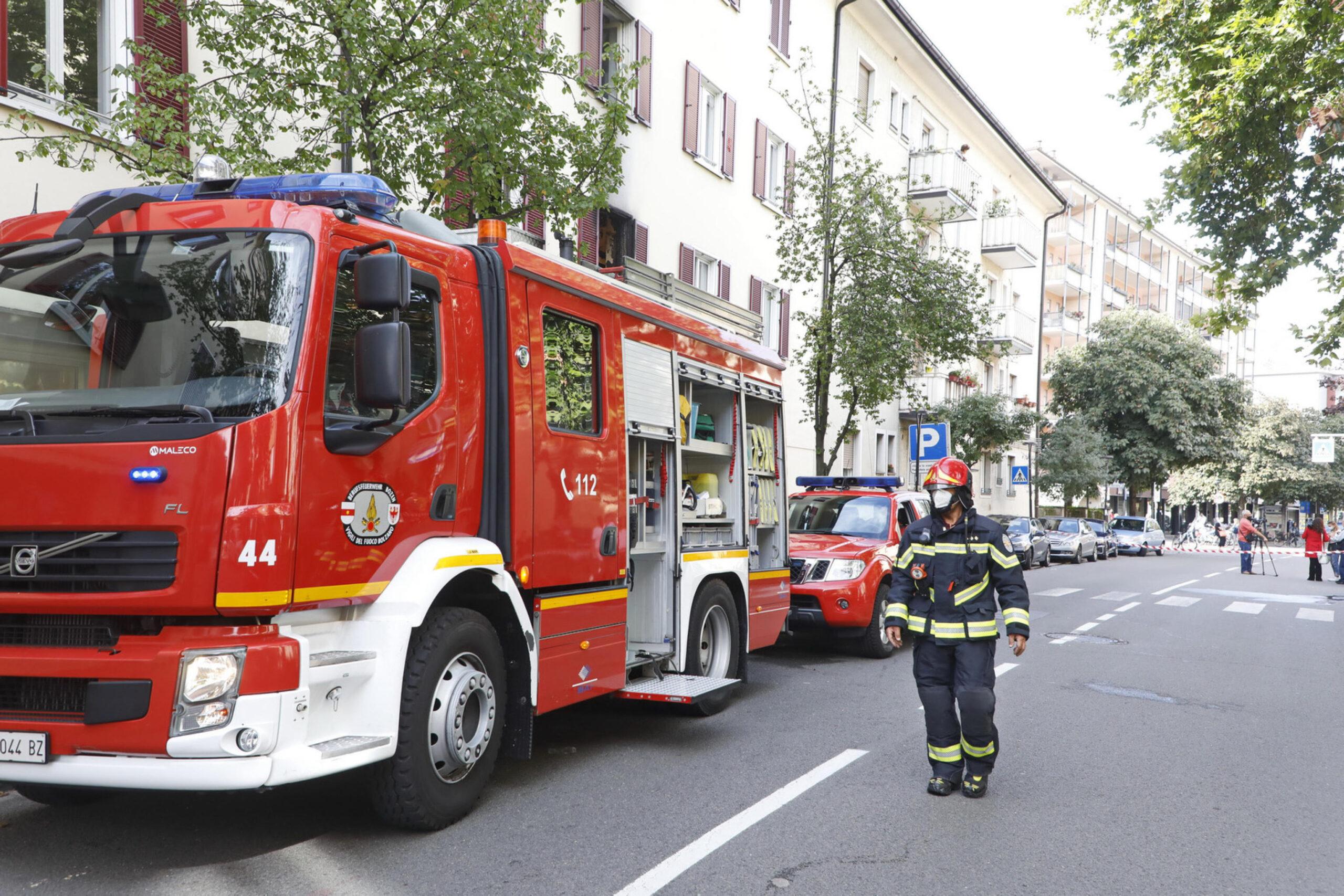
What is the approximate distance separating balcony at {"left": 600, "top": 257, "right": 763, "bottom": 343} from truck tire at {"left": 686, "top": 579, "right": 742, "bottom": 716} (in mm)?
1941

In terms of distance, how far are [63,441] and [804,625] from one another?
7.54m

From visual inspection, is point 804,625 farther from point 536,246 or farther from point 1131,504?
point 1131,504

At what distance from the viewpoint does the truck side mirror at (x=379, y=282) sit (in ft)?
14.3

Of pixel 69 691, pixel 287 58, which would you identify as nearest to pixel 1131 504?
pixel 287 58

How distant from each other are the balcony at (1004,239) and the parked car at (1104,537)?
934 cm

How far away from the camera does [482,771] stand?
510 centimetres

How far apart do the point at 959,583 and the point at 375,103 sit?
17.8ft

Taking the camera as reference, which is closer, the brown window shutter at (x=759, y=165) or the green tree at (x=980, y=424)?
the brown window shutter at (x=759, y=165)

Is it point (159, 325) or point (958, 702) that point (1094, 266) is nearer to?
point (958, 702)

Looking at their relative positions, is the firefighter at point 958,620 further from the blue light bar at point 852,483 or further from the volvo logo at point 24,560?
the blue light bar at point 852,483

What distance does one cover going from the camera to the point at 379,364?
4316 millimetres

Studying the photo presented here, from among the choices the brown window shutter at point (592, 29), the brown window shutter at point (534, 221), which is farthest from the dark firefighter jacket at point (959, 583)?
the brown window shutter at point (592, 29)

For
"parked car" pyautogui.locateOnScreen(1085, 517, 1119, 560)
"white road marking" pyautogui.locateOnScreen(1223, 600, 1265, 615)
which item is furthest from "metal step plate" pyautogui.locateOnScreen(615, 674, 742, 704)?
"parked car" pyautogui.locateOnScreen(1085, 517, 1119, 560)

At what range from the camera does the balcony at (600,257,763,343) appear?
7.15 m
